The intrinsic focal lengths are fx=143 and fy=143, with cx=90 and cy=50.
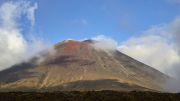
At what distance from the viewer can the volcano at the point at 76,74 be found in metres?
68.2

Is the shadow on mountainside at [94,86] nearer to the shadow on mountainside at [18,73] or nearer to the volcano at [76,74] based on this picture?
the volcano at [76,74]

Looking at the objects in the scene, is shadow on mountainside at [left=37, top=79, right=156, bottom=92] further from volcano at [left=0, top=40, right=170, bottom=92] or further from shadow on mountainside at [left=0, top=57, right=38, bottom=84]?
shadow on mountainside at [left=0, top=57, right=38, bottom=84]

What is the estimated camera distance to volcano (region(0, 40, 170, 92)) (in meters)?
68.2

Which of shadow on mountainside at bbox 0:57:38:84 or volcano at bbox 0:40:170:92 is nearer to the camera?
volcano at bbox 0:40:170:92

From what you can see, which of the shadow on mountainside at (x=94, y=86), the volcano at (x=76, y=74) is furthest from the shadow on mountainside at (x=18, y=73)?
the shadow on mountainside at (x=94, y=86)

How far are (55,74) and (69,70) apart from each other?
8.82 m

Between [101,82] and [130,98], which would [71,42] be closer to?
[101,82]

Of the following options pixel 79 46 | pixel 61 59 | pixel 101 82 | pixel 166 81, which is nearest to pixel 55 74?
pixel 61 59

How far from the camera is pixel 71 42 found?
127 m

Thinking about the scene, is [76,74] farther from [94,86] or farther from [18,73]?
[18,73]

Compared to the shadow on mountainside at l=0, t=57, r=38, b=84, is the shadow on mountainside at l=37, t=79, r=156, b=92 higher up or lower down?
lower down

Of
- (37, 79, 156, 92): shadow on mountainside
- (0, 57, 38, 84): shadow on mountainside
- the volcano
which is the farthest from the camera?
(0, 57, 38, 84): shadow on mountainside

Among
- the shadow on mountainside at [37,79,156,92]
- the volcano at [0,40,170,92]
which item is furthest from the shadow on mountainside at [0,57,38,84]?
the shadow on mountainside at [37,79,156,92]

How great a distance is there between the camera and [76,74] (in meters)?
81.9
